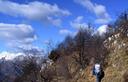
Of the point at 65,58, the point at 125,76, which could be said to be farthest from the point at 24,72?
the point at 125,76

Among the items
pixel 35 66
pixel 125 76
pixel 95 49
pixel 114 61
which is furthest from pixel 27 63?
pixel 125 76

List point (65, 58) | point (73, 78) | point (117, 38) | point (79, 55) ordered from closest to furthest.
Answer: point (117, 38) < point (73, 78) < point (79, 55) < point (65, 58)

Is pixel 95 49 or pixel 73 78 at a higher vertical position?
pixel 95 49

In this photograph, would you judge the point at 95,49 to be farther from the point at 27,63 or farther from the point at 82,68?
the point at 27,63

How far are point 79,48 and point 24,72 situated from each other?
49.5 ft

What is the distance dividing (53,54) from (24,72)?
572 inches

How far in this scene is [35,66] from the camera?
93.2 m

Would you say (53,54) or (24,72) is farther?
(53,54)

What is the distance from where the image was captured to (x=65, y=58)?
104250 millimetres

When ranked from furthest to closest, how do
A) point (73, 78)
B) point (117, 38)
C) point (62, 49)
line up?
point (62, 49) → point (73, 78) → point (117, 38)

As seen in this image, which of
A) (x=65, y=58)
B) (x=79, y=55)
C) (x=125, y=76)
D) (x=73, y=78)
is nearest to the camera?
(x=125, y=76)

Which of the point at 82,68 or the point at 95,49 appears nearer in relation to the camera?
the point at 95,49

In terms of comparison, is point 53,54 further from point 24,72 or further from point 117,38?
point 117,38

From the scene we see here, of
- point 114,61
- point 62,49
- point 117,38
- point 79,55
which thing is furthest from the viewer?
point 62,49
